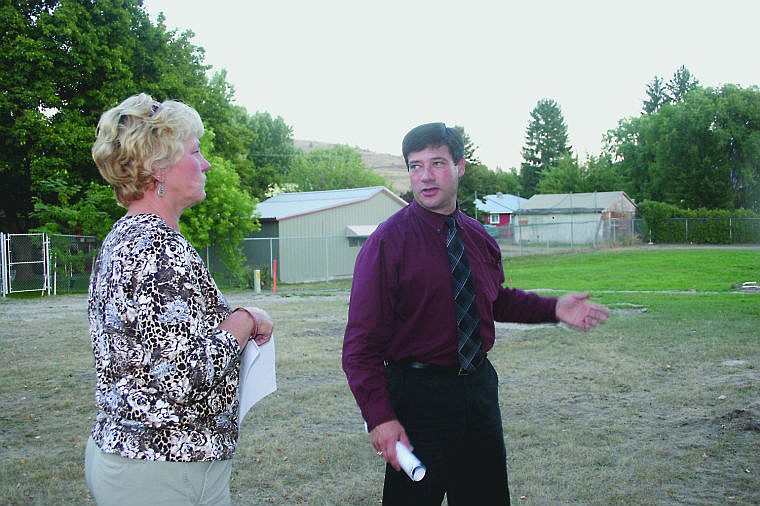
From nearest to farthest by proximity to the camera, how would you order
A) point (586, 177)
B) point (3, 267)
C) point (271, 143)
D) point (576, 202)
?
1. point (3, 267)
2. point (576, 202)
3. point (271, 143)
4. point (586, 177)

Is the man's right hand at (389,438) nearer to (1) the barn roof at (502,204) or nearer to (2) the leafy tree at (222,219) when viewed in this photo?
(2) the leafy tree at (222,219)

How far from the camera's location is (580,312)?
3.37 m

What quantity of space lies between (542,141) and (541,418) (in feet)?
331

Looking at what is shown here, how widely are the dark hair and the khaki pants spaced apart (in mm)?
1734

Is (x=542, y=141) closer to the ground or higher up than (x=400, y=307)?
higher up

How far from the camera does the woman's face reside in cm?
221

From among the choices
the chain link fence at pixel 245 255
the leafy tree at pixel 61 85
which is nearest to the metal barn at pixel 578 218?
the chain link fence at pixel 245 255

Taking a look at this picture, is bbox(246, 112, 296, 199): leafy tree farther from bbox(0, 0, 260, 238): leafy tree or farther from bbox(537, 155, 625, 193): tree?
bbox(0, 0, 260, 238): leafy tree

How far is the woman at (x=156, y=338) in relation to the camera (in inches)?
77.2

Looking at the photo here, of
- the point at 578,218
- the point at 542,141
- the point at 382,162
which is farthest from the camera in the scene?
the point at 382,162

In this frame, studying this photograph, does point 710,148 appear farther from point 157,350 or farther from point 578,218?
point 157,350

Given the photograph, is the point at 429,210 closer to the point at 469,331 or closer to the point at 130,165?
the point at 469,331

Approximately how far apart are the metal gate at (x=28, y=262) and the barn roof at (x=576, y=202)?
49.0m

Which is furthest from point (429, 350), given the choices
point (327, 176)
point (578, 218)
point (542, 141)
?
point (542, 141)
